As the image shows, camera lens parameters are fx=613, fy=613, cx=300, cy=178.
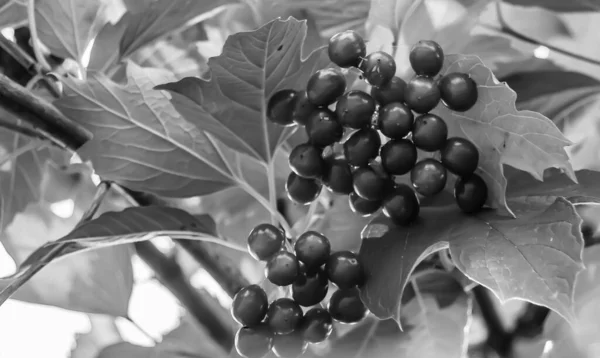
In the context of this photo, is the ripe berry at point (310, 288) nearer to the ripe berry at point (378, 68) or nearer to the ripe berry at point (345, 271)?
the ripe berry at point (345, 271)

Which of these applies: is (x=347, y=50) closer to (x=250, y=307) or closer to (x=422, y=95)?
(x=422, y=95)

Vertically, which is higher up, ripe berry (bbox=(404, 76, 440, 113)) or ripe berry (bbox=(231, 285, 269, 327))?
ripe berry (bbox=(404, 76, 440, 113))

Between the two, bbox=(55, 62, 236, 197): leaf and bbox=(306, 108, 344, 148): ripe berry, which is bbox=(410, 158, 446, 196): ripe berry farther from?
bbox=(55, 62, 236, 197): leaf

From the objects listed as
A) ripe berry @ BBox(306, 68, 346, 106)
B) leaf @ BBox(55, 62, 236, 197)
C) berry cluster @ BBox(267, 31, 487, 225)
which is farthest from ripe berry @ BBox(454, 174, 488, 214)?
leaf @ BBox(55, 62, 236, 197)

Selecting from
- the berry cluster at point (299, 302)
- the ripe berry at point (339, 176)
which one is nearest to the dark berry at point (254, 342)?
the berry cluster at point (299, 302)

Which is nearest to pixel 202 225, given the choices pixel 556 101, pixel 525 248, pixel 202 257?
pixel 202 257

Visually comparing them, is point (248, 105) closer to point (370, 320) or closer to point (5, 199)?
point (370, 320)
